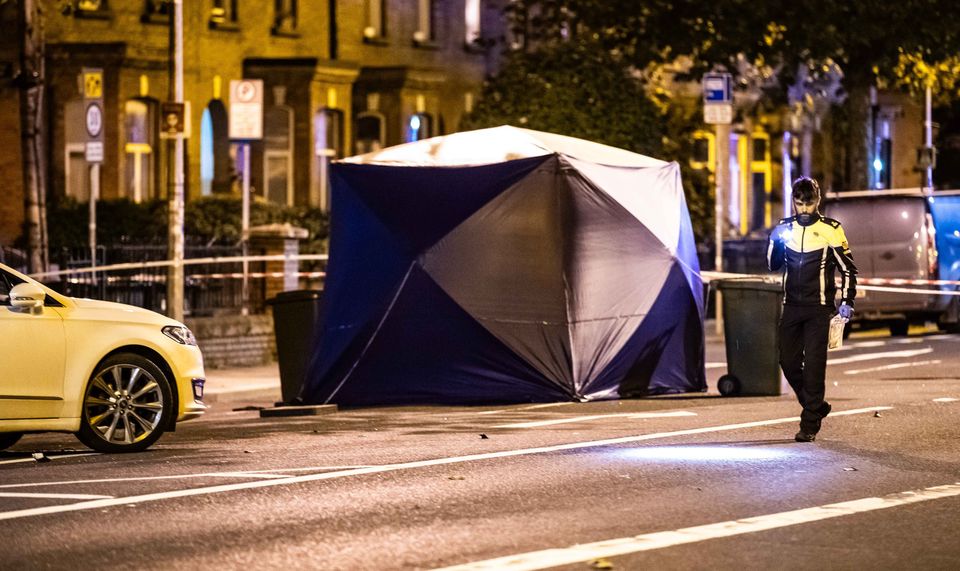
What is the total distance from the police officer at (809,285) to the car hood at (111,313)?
417cm

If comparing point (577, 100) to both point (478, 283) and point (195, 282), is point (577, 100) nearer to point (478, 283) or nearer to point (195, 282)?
point (195, 282)

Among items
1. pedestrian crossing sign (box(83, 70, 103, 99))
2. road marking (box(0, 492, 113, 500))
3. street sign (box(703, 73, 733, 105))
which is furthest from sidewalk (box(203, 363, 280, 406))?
road marking (box(0, 492, 113, 500))

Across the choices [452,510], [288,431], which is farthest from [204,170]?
[452,510]

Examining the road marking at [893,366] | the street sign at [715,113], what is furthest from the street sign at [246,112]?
the road marking at [893,366]

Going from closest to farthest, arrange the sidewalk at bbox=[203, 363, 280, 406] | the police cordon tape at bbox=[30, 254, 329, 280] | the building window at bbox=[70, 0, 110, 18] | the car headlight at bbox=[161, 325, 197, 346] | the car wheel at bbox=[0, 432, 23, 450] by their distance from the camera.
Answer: the car wheel at bbox=[0, 432, 23, 450] < the car headlight at bbox=[161, 325, 197, 346] < the sidewalk at bbox=[203, 363, 280, 406] < the police cordon tape at bbox=[30, 254, 329, 280] < the building window at bbox=[70, 0, 110, 18]

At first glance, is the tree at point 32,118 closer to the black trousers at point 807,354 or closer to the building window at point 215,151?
the black trousers at point 807,354

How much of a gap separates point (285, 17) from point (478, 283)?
22.3 m

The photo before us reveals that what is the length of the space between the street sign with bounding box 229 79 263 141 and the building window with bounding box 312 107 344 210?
1392 centimetres

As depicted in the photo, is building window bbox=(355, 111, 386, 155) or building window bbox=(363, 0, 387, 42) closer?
building window bbox=(363, 0, 387, 42)

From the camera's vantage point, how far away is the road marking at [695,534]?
8727mm

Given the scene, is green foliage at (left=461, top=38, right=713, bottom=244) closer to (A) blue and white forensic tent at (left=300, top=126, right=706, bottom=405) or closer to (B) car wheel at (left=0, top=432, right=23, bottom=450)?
(A) blue and white forensic tent at (left=300, top=126, right=706, bottom=405)

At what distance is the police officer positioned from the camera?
13.9 m

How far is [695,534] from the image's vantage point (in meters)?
9.54

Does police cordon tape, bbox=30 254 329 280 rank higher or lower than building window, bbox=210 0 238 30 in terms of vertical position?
lower
